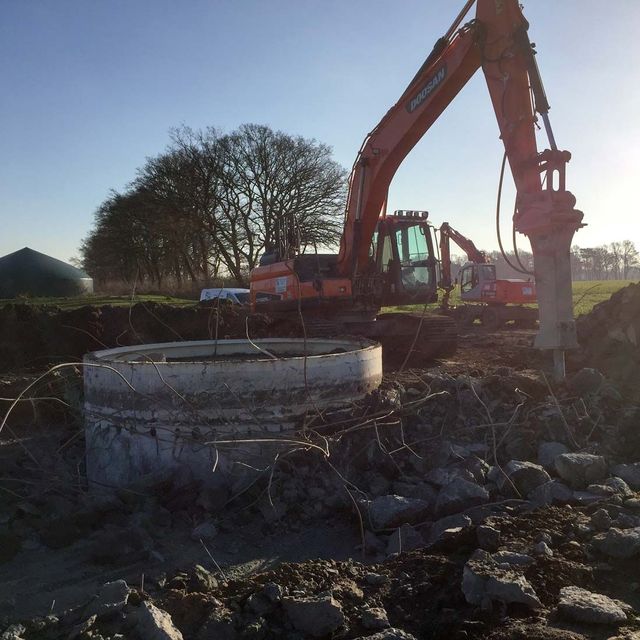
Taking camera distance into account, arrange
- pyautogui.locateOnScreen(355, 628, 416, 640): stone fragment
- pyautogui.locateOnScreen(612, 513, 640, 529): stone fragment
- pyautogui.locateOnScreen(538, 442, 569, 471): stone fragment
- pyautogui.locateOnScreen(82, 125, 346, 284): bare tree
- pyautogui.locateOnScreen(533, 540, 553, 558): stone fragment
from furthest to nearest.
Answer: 1. pyautogui.locateOnScreen(82, 125, 346, 284): bare tree
2. pyautogui.locateOnScreen(538, 442, 569, 471): stone fragment
3. pyautogui.locateOnScreen(612, 513, 640, 529): stone fragment
4. pyautogui.locateOnScreen(533, 540, 553, 558): stone fragment
5. pyautogui.locateOnScreen(355, 628, 416, 640): stone fragment

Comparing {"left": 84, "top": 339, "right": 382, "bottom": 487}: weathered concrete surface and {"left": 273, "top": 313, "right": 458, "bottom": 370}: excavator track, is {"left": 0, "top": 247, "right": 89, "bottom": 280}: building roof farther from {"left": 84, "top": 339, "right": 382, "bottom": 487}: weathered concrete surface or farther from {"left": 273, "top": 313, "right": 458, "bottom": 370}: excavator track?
{"left": 84, "top": 339, "right": 382, "bottom": 487}: weathered concrete surface

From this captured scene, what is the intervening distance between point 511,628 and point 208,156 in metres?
31.4

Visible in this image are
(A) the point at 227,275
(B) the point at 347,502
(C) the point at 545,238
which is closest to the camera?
(B) the point at 347,502

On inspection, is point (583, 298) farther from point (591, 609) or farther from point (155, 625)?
point (155, 625)

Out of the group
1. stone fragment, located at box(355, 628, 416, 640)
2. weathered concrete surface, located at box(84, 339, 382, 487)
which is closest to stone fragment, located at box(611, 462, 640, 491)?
weathered concrete surface, located at box(84, 339, 382, 487)

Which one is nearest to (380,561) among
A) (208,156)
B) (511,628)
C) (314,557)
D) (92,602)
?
(314,557)

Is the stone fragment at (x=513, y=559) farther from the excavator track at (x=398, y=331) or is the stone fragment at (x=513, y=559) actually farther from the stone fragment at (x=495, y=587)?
the excavator track at (x=398, y=331)

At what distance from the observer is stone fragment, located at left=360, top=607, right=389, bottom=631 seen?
2.70m

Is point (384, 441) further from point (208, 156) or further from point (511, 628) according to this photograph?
point (208, 156)

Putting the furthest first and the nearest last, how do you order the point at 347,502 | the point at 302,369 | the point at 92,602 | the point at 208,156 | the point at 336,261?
the point at 208,156 → the point at 336,261 → the point at 302,369 → the point at 347,502 → the point at 92,602

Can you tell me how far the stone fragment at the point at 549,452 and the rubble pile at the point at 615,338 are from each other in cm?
229

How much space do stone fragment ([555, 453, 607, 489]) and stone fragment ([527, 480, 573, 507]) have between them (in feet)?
0.63

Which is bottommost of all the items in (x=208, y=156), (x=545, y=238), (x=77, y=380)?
(x=77, y=380)

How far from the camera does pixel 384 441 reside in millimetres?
4996
